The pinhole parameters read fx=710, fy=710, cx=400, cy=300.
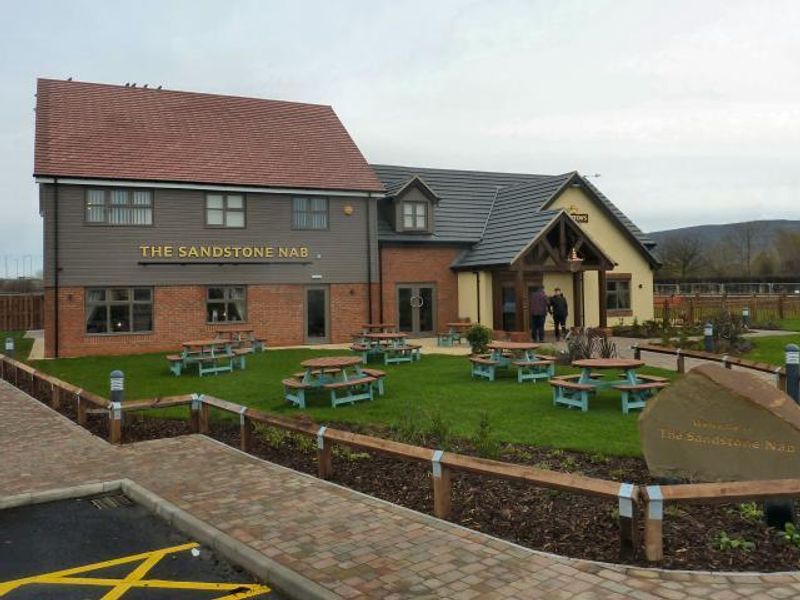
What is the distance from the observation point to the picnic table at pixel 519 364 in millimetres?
14266

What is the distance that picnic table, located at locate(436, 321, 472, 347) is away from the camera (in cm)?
2367

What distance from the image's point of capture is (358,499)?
686 cm

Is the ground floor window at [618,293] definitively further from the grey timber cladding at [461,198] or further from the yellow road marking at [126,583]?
the yellow road marking at [126,583]

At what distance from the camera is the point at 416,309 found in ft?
89.1

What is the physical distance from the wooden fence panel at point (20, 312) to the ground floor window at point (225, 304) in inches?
655

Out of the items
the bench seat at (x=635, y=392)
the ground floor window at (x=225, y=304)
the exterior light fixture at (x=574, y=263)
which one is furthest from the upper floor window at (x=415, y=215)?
the bench seat at (x=635, y=392)

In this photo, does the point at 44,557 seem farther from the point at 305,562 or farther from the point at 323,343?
the point at 323,343

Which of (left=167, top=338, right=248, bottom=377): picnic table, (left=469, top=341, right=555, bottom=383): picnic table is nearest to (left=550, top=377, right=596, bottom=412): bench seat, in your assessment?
(left=469, top=341, right=555, bottom=383): picnic table

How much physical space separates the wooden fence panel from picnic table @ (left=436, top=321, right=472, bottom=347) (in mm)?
22126

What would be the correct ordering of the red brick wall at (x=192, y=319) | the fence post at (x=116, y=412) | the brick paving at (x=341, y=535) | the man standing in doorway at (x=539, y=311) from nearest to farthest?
the brick paving at (x=341, y=535) → the fence post at (x=116, y=412) → the red brick wall at (x=192, y=319) → the man standing in doorway at (x=539, y=311)

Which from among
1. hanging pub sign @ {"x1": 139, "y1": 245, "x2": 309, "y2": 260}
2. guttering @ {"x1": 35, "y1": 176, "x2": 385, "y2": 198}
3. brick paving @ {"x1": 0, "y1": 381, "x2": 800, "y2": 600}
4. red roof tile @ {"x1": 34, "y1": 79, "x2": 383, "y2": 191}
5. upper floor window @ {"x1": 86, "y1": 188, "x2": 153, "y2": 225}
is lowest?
brick paving @ {"x1": 0, "y1": 381, "x2": 800, "y2": 600}

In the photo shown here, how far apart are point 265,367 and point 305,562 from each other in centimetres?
1298

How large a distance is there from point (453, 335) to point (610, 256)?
30.8ft

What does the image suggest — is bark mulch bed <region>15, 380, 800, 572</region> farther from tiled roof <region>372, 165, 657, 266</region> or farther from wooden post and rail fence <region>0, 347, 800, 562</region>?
tiled roof <region>372, 165, 657, 266</region>
